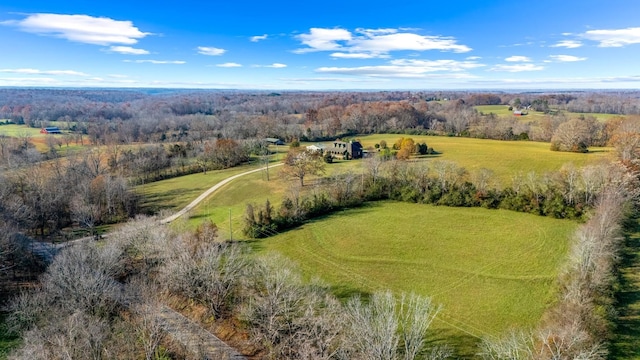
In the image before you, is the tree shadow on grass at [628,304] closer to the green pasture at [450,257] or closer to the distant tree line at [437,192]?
the green pasture at [450,257]

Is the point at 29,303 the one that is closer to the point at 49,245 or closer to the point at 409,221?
the point at 49,245

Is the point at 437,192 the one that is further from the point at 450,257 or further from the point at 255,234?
the point at 255,234

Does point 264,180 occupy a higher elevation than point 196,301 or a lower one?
higher

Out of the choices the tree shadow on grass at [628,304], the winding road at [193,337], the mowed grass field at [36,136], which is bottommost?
the winding road at [193,337]

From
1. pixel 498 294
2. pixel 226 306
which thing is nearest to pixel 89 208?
pixel 226 306

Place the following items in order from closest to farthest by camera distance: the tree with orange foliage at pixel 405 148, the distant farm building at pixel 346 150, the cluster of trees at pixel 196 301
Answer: the cluster of trees at pixel 196 301 < the tree with orange foliage at pixel 405 148 < the distant farm building at pixel 346 150

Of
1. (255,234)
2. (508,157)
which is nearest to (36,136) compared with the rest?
(255,234)

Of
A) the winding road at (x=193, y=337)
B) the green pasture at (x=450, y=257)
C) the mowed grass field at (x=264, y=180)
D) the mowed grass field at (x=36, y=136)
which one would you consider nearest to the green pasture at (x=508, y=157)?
the mowed grass field at (x=264, y=180)
